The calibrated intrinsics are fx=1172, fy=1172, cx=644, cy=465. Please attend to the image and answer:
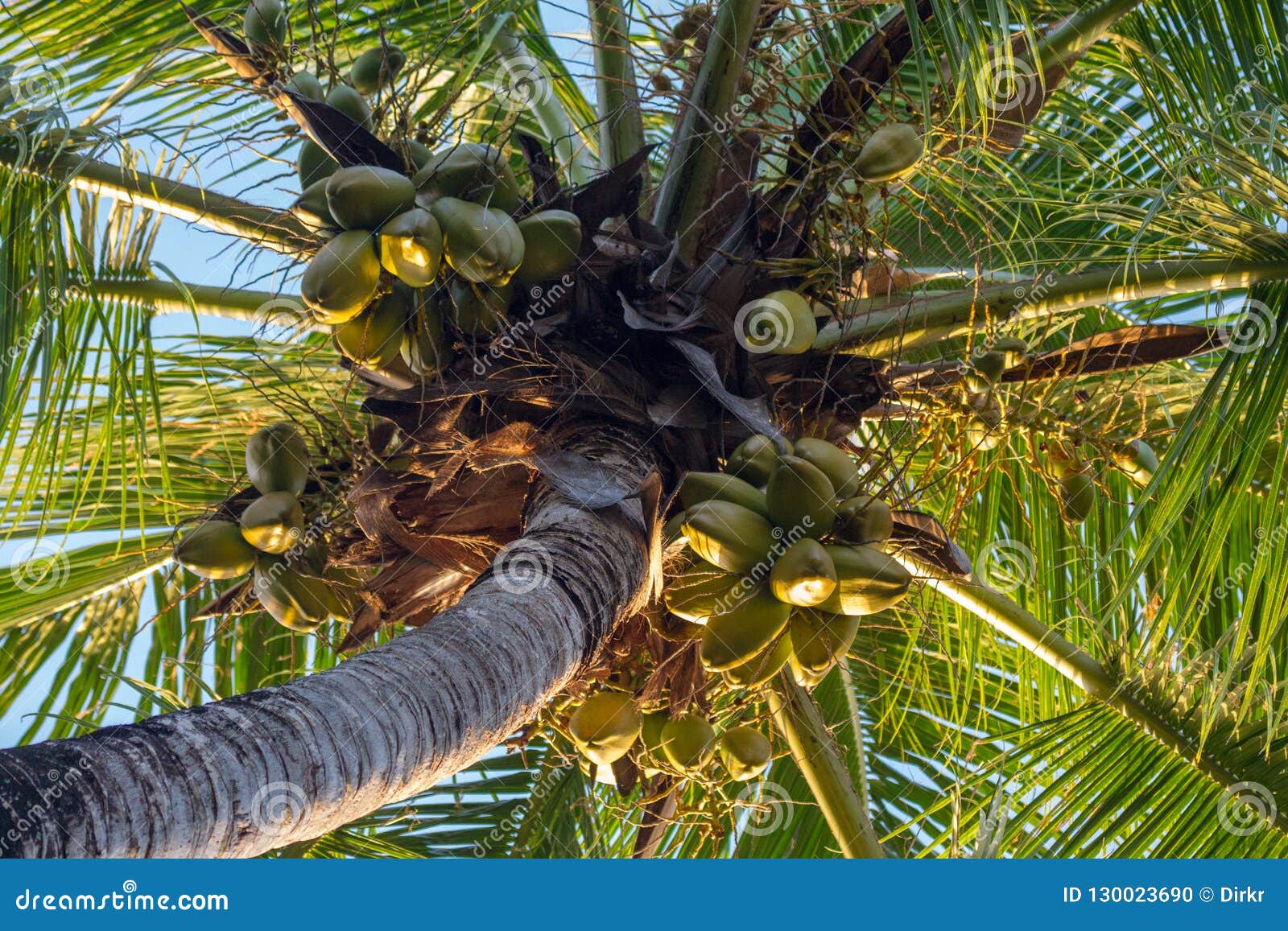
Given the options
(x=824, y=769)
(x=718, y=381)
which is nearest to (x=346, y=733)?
(x=718, y=381)

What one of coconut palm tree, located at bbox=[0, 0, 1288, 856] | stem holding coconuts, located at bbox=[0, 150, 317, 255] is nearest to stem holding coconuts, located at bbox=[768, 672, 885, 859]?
coconut palm tree, located at bbox=[0, 0, 1288, 856]

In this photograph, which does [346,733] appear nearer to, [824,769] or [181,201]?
[824,769]

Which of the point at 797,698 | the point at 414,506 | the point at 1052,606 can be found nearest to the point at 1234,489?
the point at 797,698

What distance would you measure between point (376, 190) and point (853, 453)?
1.16 m

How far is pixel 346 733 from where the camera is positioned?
1.26 m

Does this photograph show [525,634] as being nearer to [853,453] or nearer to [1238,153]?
[853,453]

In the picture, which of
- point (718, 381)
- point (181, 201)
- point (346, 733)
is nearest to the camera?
point (346, 733)

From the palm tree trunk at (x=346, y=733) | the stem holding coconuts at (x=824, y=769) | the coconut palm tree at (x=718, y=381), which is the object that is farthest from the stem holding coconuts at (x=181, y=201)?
the stem holding coconuts at (x=824, y=769)

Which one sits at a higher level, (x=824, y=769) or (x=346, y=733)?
(x=824, y=769)

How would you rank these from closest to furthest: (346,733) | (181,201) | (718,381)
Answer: (346,733), (718,381), (181,201)

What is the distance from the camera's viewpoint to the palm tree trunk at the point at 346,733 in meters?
0.98

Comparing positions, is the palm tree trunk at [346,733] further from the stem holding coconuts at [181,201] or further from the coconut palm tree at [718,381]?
the stem holding coconuts at [181,201]

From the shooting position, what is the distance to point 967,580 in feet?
8.06

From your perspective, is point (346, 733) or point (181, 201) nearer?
point (346, 733)
